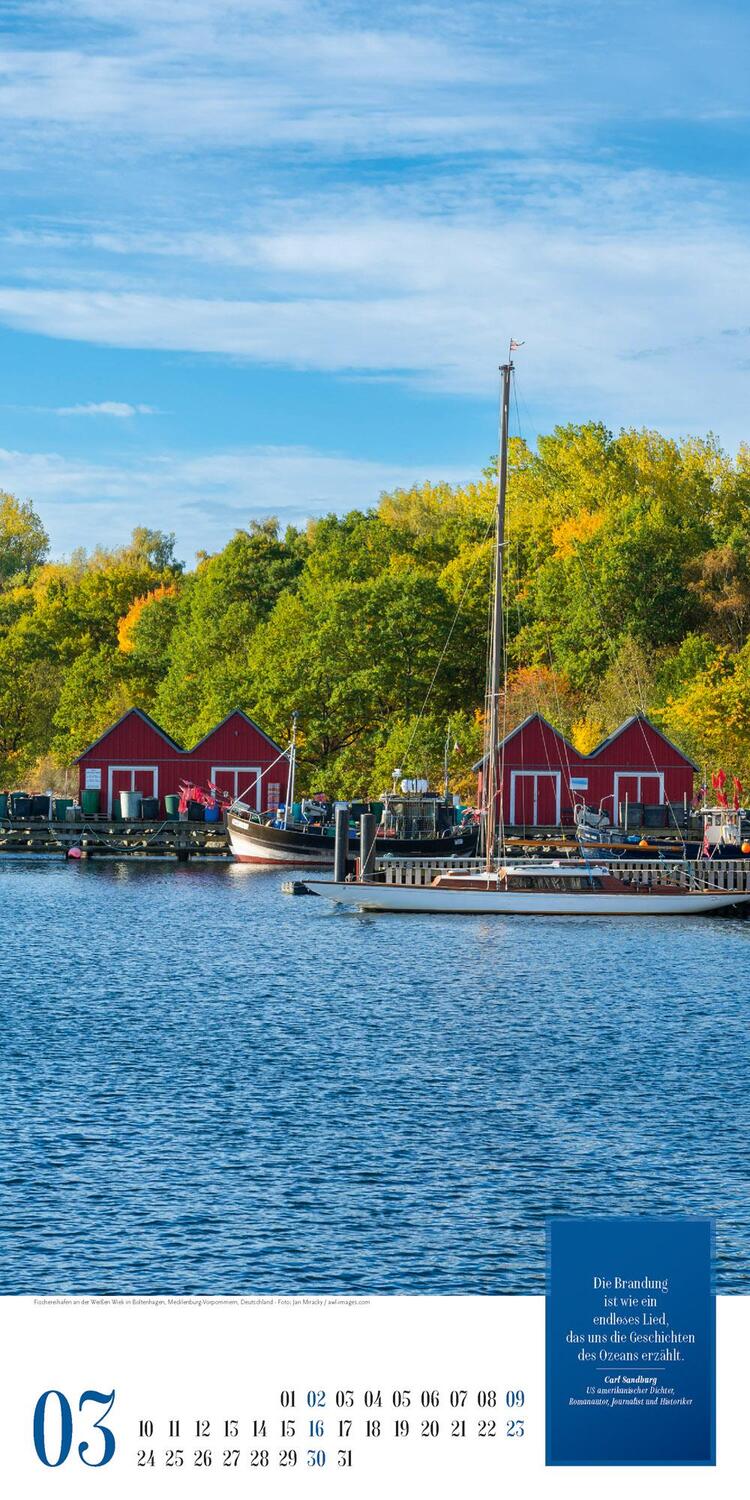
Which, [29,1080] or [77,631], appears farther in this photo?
[77,631]

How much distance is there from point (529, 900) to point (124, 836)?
3932 centimetres

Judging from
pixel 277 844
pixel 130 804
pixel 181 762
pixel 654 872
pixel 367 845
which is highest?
pixel 181 762

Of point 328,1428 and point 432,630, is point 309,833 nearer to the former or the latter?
point 432,630

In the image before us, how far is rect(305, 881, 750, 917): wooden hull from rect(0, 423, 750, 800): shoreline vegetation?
33120 mm

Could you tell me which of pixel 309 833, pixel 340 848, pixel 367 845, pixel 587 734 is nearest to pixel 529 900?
pixel 367 845

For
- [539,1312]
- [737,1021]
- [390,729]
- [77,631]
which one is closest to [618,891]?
[737,1021]

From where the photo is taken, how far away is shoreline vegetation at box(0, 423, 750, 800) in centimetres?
10200

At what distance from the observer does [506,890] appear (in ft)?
205

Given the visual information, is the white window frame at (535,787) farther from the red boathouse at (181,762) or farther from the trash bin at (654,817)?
the red boathouse at (181,762)

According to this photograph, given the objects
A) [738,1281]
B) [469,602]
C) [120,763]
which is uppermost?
[469,602]

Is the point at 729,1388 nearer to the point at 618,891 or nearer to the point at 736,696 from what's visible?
the point at 618,891

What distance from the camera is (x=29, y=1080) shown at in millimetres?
32500

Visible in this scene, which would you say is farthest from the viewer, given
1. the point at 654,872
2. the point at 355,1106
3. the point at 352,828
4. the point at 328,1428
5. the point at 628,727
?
the point at 628,727

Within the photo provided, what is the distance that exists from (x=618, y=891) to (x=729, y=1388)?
47.9 meters
